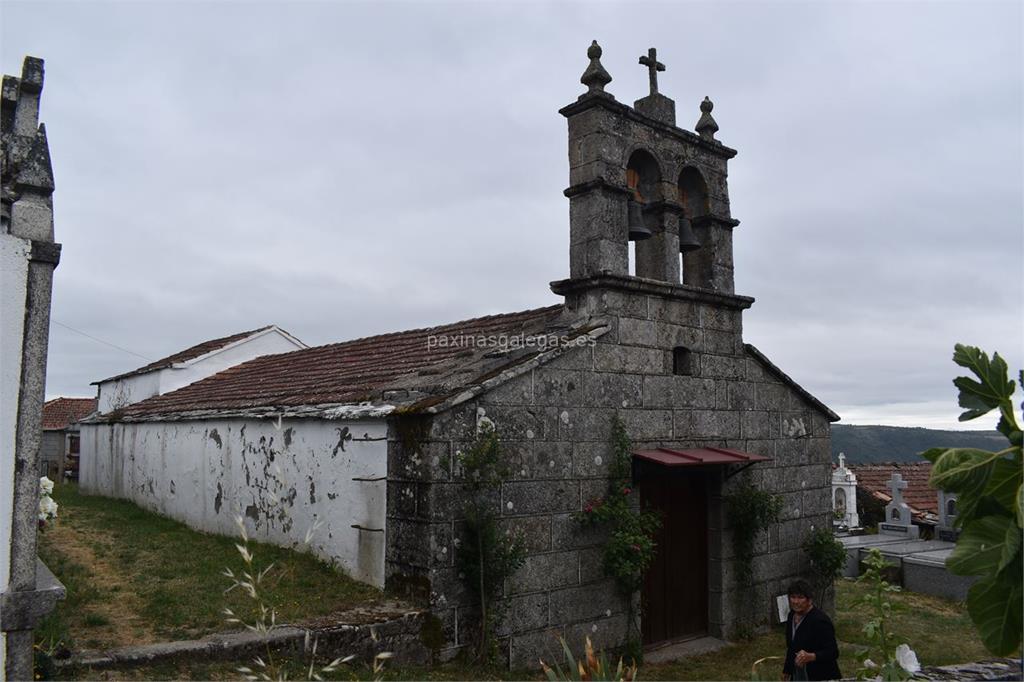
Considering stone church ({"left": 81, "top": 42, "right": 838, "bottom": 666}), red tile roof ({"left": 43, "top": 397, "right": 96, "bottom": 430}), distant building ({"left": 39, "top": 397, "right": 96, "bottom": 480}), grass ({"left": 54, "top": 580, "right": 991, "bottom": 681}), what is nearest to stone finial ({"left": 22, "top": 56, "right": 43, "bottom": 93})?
stone church ({"left": 81, "top": 42, "right": 838, "bottom": 666})

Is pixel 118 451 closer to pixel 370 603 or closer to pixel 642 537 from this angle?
pixel 370 603

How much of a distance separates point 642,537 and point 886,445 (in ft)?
212

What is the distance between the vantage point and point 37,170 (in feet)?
15.1

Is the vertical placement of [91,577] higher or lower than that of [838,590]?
higher

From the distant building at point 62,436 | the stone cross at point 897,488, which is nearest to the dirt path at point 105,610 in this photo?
the stone cross at point 897,488

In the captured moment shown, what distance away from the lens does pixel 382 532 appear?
23.7 ft

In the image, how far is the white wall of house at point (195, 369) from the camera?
54.4 ft

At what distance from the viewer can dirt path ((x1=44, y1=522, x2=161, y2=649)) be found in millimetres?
5766

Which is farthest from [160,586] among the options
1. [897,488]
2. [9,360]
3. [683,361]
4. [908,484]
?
[908,484]

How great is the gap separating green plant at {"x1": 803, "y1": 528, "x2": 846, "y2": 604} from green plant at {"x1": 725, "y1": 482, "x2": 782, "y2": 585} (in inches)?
51.0

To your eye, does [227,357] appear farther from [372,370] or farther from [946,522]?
[946,522]

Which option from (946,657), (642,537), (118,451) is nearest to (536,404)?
(642,537)

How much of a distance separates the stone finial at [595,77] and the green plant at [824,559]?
674cm

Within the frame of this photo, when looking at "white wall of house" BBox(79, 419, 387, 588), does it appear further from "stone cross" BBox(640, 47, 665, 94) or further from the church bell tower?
"stone cross" BBox(640, 47, 665, 94)
